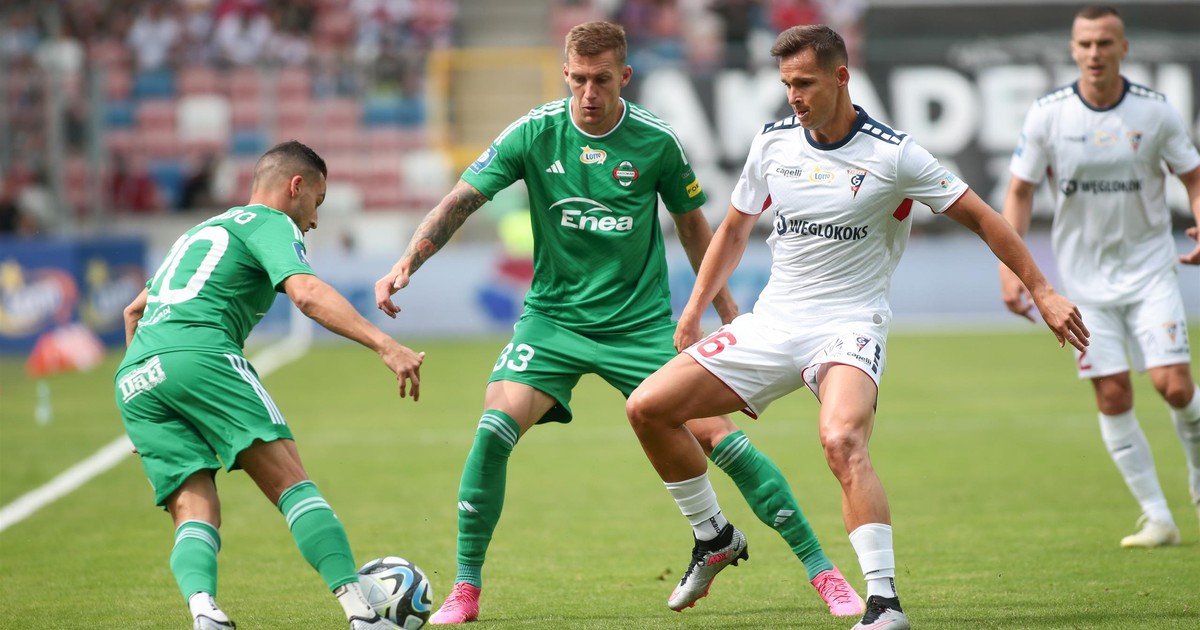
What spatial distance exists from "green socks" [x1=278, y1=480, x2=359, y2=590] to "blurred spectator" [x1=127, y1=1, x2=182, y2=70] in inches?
896

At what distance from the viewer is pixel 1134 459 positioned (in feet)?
25.2

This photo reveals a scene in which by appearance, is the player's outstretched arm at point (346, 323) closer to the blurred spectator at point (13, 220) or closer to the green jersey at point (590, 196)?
the green jersey at point (590, 196)

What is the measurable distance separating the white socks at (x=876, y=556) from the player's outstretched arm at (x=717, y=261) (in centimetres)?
123

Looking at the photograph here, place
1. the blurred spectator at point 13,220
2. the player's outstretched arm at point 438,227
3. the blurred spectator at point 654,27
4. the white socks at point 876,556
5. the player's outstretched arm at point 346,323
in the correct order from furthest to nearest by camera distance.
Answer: the blurred spectator at point 654,27
the blurred spectator at point 13,220
the player's outstretched arm at point 438,227
the white socks at point 876,556
the player's outstretched arm at point 346,323

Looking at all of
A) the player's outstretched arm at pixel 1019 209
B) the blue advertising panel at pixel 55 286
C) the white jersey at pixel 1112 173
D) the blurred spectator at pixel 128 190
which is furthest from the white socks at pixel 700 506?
the blurred spectator at pixel 128 190

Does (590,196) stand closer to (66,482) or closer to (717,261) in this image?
(717,261)

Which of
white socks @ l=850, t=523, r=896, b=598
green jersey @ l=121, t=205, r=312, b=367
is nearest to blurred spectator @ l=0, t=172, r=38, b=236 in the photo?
green jersey @ l=121, t=205, r=312, b=367

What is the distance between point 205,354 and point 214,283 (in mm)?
301

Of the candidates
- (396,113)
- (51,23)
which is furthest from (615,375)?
(51,23)

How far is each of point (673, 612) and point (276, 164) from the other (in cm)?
248

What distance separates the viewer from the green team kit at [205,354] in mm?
5328

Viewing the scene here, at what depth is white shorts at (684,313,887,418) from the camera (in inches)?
232

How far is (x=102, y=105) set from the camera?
2217 centimetres

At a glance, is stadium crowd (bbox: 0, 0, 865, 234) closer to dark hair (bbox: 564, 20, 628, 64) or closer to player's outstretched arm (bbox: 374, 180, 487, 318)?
player's outstretched arm (bbox: 374, 180, 487, 318)
